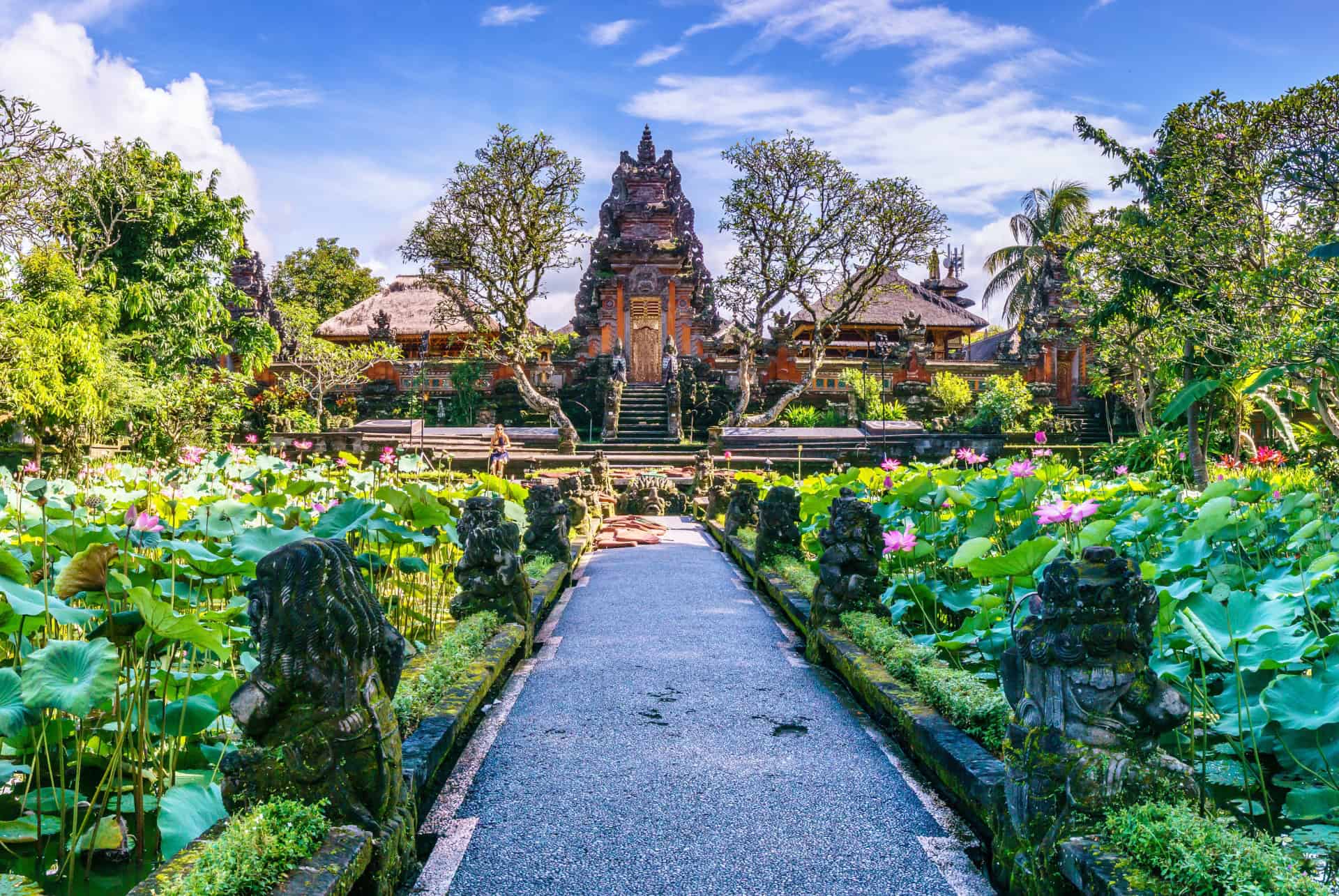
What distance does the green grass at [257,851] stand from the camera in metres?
1.96

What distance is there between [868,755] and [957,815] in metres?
0.62

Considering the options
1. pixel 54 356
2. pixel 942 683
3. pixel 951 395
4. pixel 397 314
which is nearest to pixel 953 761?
pixel 942 683

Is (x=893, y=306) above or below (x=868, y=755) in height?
above

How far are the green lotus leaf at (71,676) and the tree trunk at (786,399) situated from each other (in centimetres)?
2054

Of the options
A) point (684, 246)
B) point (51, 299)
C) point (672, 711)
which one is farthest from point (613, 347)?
point (672, 711)

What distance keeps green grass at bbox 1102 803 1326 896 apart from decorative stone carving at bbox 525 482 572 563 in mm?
6679

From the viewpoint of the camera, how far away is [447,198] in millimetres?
21797

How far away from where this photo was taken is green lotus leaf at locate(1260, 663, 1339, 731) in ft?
7.40

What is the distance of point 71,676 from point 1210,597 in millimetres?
3076

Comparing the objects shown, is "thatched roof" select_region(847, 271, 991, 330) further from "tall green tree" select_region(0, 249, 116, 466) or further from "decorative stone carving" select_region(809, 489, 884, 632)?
"decorative stone carving" select_region(809, 489, 884, 632)

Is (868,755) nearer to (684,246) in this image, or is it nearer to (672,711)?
(672,711)

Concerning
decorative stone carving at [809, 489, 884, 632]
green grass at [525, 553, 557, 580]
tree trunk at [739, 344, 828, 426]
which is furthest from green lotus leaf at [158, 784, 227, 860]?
tree trunk at [739, 344, 828, 426]

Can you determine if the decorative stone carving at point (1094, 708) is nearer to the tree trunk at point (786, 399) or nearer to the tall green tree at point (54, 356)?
the tall green tree at point (54, 356)

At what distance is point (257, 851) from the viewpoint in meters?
2.09
